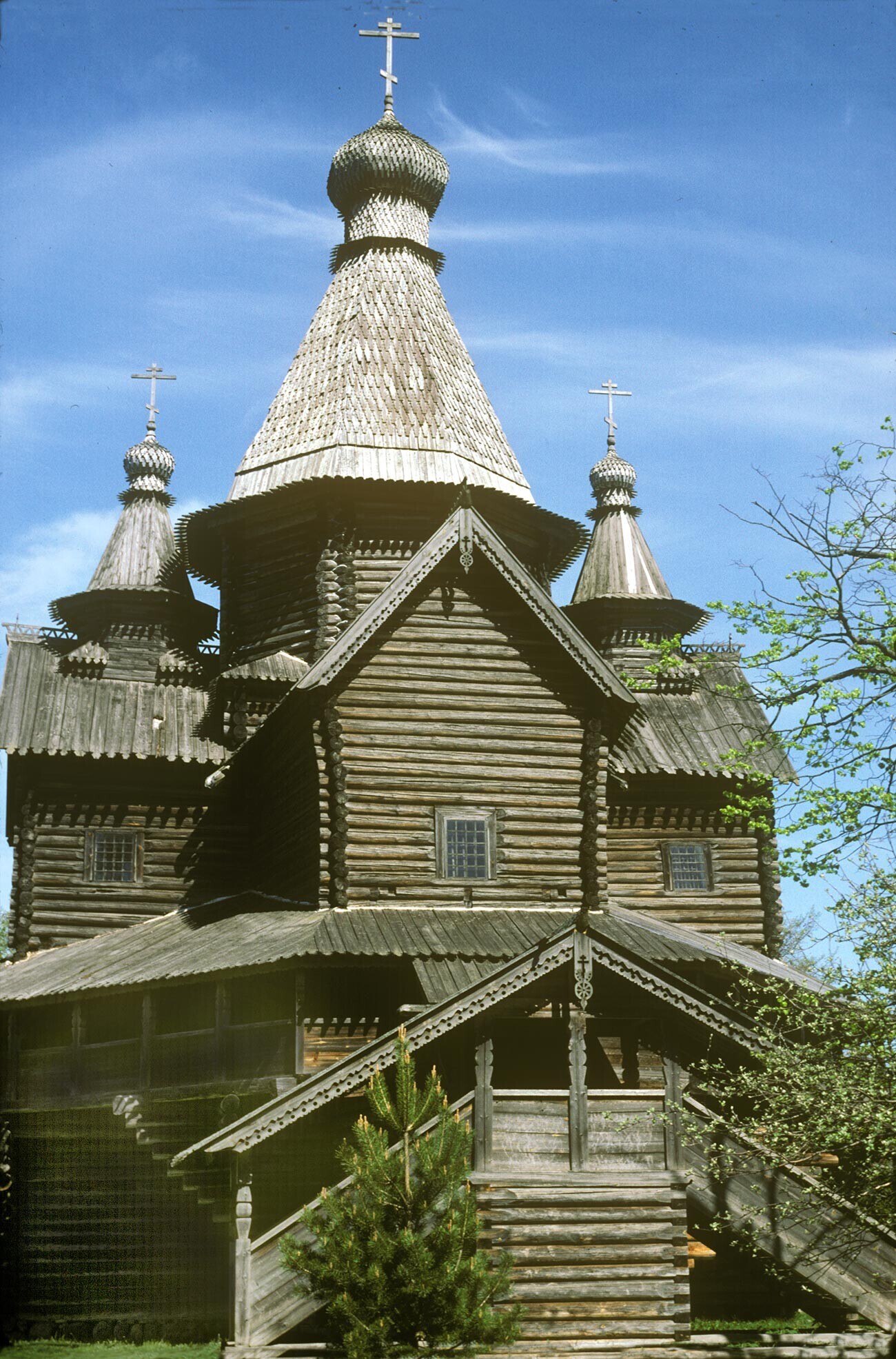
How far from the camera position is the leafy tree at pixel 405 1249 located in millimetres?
13773

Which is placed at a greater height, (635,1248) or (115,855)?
(115,855)

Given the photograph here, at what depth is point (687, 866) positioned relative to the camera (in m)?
28.9

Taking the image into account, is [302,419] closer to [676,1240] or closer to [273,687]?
[273,687]

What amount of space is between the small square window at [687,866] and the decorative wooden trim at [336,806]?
9.00 m

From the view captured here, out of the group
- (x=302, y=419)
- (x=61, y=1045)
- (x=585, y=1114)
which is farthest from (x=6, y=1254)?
(x=302, y=419)

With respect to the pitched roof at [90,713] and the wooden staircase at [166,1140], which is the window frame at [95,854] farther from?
the wooden staircase at [166,1140]

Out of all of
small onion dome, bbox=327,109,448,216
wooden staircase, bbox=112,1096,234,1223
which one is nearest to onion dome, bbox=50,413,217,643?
small onion dome, bbox=327,109,448,216

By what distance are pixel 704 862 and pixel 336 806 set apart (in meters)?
9.81

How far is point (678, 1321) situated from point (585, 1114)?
2545 millimetres

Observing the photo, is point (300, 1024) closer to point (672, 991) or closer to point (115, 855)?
point (672, 991)

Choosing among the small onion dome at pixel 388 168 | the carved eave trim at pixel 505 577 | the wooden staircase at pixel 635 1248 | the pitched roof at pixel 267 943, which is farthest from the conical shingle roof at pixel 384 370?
the wooden staircase at pixel 635 1248

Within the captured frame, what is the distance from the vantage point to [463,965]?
2017cm

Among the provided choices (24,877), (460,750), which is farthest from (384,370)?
(24,877)

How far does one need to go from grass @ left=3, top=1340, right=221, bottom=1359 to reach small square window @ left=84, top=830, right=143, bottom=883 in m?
8.57
